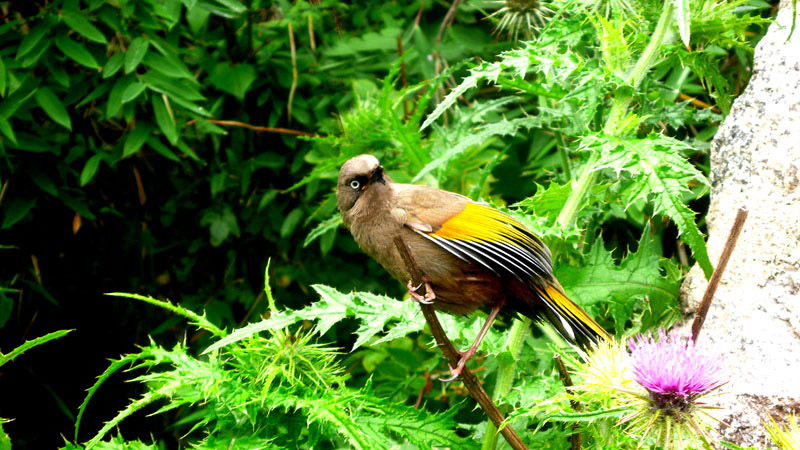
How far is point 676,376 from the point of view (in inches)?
66.2

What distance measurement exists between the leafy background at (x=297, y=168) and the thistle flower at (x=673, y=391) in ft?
1.73

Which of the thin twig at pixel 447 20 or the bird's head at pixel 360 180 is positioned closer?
the bird's head at pixel 360 180

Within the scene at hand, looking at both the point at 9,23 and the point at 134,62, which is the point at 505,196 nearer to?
the point at 134,62

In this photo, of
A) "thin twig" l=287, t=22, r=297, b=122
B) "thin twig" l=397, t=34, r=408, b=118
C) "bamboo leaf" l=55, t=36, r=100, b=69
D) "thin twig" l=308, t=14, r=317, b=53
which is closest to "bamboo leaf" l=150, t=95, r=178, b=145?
"bamboo leaf" l=55, t=36, r=100, b=69

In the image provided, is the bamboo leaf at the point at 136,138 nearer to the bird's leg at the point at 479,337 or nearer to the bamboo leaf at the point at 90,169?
the bamboo leaf at the point at 90,169

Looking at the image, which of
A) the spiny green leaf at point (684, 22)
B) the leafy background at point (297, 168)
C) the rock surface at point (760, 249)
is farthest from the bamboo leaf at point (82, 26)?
the rock surface at point (760, 249)

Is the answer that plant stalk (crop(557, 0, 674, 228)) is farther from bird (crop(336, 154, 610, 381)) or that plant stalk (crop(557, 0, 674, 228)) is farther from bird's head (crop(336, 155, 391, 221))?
bird's head (crop(336, 155, 391, 221))

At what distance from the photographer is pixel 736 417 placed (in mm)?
2215

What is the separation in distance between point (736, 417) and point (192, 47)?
3.01m

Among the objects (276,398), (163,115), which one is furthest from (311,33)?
(276,398)

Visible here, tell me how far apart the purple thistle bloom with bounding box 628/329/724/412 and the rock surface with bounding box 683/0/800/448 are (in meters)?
0.54

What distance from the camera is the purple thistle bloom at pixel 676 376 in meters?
1.69

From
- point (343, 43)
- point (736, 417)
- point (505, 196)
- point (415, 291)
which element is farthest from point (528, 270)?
point (343, 43)

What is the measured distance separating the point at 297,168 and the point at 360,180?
5.25 feet
